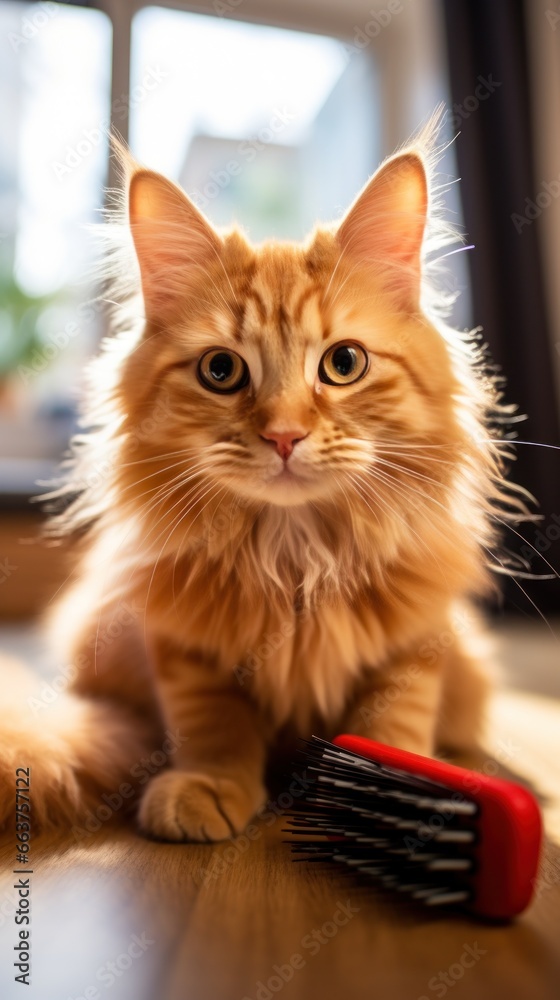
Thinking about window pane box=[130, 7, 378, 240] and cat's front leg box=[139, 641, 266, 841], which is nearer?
cat's front leg box=[139, 641, 266, 841]

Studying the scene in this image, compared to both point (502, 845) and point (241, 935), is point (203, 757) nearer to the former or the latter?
point (241, 935)

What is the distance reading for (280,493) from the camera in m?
1.00

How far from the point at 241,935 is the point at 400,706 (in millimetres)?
450

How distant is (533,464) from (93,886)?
2.15 m

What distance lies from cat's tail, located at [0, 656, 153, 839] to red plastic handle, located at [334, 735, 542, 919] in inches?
20.6

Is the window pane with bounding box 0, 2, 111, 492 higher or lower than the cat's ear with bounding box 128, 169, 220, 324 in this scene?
higher

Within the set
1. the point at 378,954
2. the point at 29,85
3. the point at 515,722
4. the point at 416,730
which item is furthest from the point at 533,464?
the point at 29,85

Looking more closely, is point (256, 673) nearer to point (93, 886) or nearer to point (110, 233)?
A: point (93, 886)

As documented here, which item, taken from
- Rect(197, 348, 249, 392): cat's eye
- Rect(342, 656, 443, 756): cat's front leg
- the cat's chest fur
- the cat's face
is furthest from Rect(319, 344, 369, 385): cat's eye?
Rect(342, 656, 443, 756): cat's front leg

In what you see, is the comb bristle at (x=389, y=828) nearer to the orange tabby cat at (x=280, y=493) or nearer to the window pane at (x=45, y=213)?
the orange tabby cat at (x=280, y=493)

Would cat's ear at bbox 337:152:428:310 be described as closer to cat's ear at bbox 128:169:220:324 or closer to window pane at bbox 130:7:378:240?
cat's ear at bbox 128:169:220:324

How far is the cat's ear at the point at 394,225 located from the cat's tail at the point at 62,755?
31.7 inches

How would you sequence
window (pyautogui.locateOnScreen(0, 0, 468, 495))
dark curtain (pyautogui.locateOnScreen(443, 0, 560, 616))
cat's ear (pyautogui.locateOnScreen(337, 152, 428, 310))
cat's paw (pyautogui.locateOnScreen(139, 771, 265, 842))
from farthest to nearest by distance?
window (pyautogui.locateOnScreen(0, 0, 468, 495)) < dark curtain (pyautogui.locateOnScreen(443, 0, 560, 616)) < cat's ear (pyautogui.locateOnScreen(337, 152, 428, 310)) < cat's paw (pyautogui.locateOnScreen(139, 771, 265, 842))

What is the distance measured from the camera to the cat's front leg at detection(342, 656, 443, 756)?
1.06m
